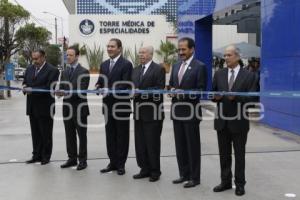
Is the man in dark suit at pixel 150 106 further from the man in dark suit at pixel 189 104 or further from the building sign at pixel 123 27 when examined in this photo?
the building sign at pixel 123 27

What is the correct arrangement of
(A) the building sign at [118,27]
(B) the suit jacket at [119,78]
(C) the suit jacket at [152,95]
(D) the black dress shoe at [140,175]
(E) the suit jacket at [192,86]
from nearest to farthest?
(E) the suit jacket at [192,86] < (C) the suit jacket at [152,95] < (D) the black dress shoe at [140,175] < (B) the suit jacket at [119,78] < (A) the building sign at [118,27]

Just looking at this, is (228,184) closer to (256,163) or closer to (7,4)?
(256,163)

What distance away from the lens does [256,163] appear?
24.3ft

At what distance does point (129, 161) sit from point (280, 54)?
5.09 meters

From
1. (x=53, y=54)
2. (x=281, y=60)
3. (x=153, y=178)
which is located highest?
Answer: (x=53, y=54)

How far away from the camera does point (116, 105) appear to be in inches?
265

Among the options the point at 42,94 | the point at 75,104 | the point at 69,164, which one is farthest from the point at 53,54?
the point at 75,104

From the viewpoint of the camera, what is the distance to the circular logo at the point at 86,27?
4491cm

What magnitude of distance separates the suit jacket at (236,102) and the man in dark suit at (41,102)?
2791 mm

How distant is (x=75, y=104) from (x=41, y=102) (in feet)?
1.98

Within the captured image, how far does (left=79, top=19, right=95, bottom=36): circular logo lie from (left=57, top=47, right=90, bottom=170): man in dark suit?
126ft

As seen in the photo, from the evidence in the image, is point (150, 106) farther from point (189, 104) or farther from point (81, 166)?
point (81, 166)

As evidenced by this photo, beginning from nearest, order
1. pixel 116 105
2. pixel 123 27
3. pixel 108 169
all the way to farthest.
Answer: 1. pixel 116 105
2. pixel 108 169
3. pixel 123 27

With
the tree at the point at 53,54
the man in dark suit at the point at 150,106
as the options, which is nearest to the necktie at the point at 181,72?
the man in dark suit at the point at 150,106
